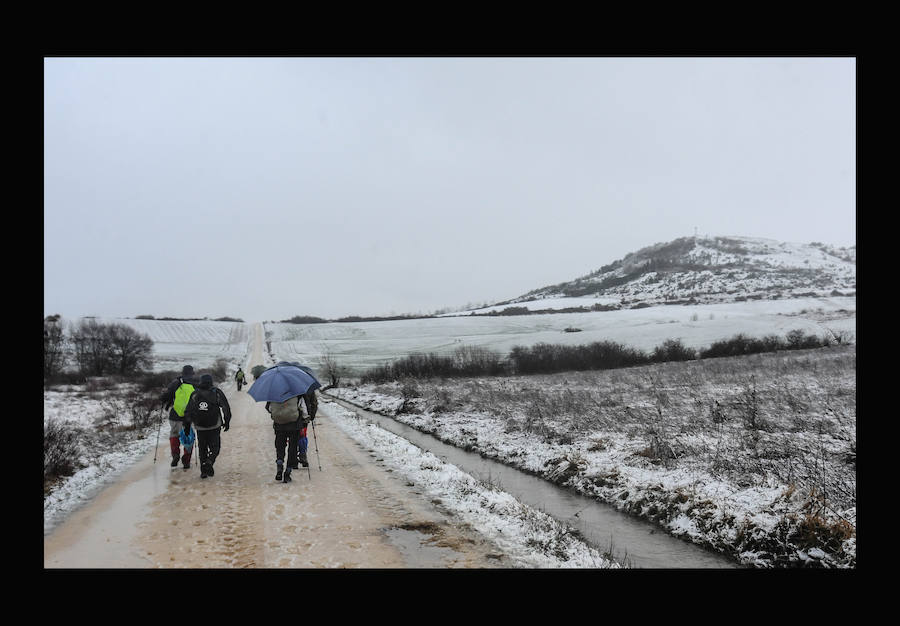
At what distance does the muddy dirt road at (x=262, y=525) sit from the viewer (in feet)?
19.2

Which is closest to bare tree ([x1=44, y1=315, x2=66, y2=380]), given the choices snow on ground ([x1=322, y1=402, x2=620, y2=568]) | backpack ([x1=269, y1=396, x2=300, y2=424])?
backpack ([x1=269, y1=396, x2=300, y2=424])

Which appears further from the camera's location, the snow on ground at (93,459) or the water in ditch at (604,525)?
the snow on ground at (93,459)

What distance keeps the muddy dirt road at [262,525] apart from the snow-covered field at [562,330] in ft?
132

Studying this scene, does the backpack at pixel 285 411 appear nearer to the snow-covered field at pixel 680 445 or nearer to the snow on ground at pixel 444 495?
the snow on ground at pixel 444 495

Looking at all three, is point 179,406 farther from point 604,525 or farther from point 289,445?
point 604,525

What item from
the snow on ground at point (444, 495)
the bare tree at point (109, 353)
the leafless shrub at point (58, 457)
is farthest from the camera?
the bare tree at point (109, 353)

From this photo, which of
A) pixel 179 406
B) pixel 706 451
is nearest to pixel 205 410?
pixel 179 406

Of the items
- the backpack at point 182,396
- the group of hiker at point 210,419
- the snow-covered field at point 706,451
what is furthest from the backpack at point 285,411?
the snow-covered field at point 706,451

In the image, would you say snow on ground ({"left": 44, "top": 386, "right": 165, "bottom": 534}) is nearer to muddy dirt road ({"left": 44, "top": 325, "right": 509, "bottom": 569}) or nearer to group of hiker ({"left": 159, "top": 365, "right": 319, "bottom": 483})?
muddy dirt road ({"left": 44, "top": 325, "right": 509, "bottom": 569})

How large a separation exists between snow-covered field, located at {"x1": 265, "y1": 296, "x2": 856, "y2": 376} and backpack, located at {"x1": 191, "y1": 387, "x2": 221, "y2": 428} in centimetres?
3990

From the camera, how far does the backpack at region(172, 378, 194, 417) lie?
10.1m

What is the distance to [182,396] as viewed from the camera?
33.6ft

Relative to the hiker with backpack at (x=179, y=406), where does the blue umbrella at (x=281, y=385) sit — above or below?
above
